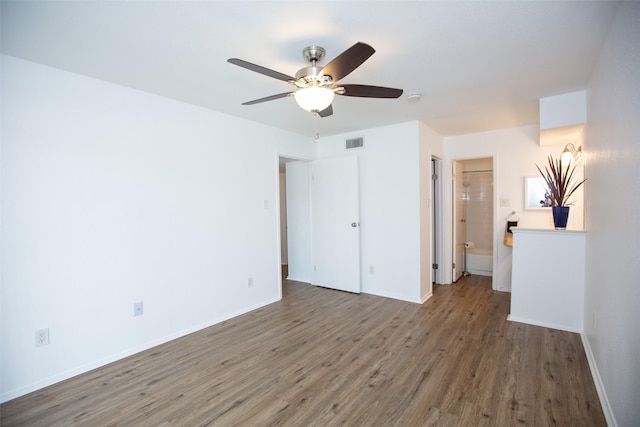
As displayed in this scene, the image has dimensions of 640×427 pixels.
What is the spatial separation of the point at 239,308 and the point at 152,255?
50.0 inches

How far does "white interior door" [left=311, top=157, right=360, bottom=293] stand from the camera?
4496mm

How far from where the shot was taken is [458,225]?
5.27 m

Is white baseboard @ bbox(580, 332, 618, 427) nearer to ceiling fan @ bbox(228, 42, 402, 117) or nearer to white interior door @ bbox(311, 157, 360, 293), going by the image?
ceiling fan @ bbox(228, 42, 402, 117)

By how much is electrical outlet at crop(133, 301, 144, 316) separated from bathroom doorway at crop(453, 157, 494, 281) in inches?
195

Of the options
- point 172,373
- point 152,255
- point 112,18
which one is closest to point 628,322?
point 172,373

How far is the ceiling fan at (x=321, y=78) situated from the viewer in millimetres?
1687

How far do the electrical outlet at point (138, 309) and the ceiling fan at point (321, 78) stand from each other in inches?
93.6

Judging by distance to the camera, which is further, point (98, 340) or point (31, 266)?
point (98, 340)

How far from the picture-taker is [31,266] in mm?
2256

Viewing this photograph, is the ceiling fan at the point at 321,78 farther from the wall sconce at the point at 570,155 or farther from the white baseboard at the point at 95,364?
the wall sconce at the point at 570,155

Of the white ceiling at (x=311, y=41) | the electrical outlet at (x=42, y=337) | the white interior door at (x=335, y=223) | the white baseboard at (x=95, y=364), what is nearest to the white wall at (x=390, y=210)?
the white interior door at (x=335, y=223)

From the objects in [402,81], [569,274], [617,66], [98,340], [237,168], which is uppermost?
[402,81]

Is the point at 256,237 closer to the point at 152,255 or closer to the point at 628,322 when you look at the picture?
the point at 152,255

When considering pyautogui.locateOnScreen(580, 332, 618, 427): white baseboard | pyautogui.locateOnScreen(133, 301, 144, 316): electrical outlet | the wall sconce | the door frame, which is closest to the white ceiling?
the wall sconce
